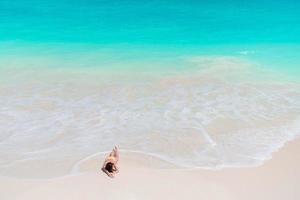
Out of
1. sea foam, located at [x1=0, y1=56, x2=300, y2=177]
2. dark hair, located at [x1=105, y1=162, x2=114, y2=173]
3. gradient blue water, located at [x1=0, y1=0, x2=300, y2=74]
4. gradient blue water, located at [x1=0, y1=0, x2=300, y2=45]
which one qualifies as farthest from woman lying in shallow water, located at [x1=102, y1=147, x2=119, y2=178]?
gradient blue water, located at [x1=0, y1=0, x2=300, y2=45]

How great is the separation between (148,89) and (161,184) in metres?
5.25

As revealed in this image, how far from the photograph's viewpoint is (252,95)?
1040 cm

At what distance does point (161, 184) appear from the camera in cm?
588

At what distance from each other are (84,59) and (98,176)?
878 centimetres

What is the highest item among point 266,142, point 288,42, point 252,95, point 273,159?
point 288,42

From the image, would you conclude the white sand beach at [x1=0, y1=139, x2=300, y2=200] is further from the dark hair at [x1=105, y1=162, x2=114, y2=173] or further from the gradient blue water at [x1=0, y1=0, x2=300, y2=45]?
the gradient blue water at [x1=0, y1=0, x2=300, y2=45]

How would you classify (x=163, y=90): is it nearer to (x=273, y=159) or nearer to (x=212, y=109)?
(x=212, y=109)

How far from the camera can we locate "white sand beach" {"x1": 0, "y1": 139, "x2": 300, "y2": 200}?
5568 mm

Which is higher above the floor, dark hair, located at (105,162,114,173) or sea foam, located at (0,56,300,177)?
sea foam, located at (0,56,300,177)

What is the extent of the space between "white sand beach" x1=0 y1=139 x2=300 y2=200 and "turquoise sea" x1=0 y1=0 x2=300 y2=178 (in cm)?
32

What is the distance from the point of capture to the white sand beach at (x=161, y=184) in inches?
219

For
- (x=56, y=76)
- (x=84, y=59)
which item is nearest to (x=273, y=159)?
(x=56, y=76)

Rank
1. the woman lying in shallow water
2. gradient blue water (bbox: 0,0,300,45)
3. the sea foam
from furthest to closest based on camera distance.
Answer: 1. gradient blue water (bbox: 0,0,300,45)
2. the sea foam
3. the woman lying in shallow water

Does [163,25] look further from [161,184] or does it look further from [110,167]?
[161,184]
